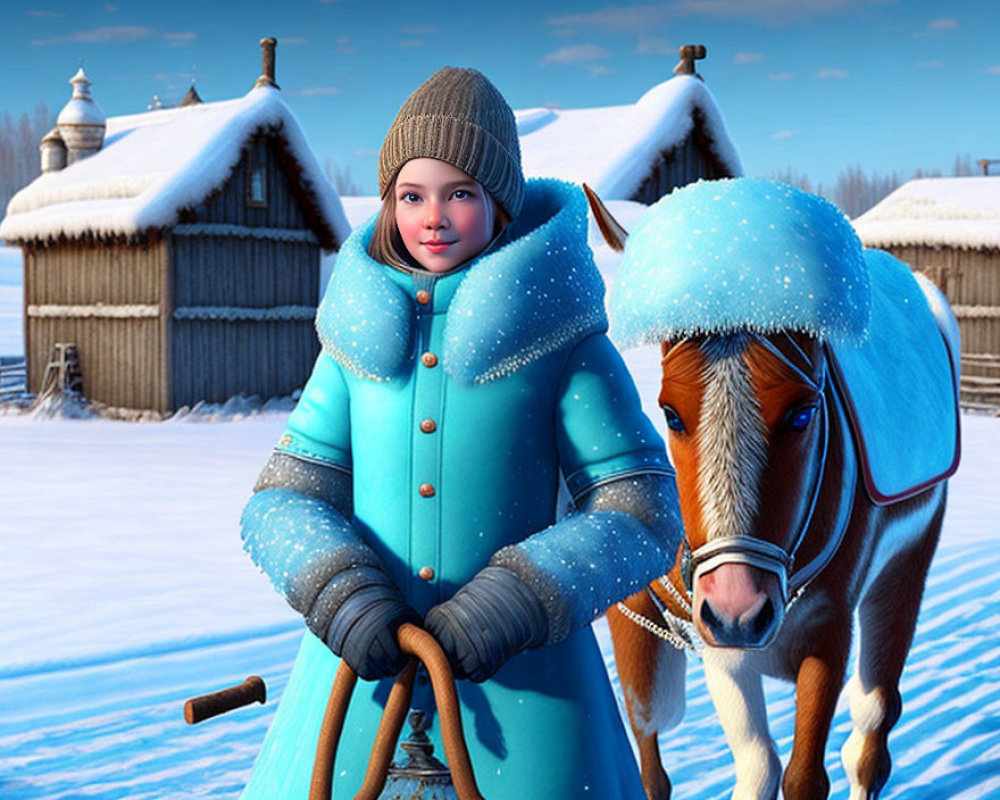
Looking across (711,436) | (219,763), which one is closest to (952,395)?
(711,436)

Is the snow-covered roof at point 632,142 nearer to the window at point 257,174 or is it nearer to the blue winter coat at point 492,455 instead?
the window at point 257,174

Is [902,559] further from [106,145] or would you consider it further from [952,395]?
[106,145]

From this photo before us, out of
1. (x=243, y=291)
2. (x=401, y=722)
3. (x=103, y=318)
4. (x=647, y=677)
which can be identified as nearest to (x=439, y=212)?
(x=401, y=722)

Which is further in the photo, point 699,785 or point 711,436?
point 699,785

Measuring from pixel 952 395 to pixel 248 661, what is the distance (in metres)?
3.05

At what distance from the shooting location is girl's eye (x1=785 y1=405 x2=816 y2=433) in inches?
110

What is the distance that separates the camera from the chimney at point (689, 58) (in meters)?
21.0

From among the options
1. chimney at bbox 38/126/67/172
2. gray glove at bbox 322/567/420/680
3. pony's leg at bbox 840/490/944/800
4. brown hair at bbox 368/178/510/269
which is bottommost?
pony's leg at bbox 840/490/944/800

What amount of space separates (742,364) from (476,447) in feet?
2.84

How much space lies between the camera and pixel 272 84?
17312mm

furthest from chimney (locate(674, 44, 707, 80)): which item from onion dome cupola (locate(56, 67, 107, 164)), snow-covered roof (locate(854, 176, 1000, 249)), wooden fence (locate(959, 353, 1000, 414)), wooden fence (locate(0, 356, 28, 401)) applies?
wooden fence (locate(0, 356, 28, 401))

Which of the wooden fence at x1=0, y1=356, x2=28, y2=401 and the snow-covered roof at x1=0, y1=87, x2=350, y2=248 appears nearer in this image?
the snow-covered roof at x1=0, y1=87, x2=350, y2=248

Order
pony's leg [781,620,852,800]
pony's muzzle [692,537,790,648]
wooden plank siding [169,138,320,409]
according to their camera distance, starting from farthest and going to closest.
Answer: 1. wooden plank siding [169,138,320,409]
2. pony's leg [781,620,852,800]
3. pony's muzzle [692,537,790,648]

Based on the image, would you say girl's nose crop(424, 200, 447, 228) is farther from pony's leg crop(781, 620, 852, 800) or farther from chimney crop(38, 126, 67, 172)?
chimney crop(38, 126, 67, 172)
